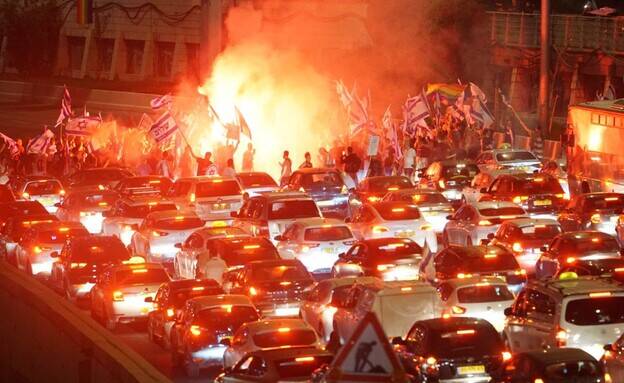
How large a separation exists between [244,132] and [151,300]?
21100mm

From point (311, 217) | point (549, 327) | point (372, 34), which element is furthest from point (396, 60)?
point (549, 327)

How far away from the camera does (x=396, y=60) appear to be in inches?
2355

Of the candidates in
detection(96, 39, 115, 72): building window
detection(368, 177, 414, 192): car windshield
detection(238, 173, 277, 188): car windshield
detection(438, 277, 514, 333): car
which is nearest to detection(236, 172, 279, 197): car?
detection(238, 173, 277, 188): car windshield

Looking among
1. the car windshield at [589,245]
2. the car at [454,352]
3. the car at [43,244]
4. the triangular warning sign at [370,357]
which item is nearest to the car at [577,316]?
the car at [454,352]

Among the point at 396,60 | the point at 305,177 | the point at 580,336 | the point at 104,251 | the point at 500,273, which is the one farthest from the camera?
the point at 396,60

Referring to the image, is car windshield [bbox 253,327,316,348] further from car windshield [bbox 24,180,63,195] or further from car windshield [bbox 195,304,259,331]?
car windshield [bbox 24,180,63,195]

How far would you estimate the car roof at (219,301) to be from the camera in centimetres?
2184

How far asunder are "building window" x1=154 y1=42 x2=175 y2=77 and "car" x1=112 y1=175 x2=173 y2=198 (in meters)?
38.5

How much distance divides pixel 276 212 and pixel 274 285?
291 inches

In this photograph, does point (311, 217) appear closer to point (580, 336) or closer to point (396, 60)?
point (580, 336)

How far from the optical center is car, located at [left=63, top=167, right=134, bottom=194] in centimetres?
4316

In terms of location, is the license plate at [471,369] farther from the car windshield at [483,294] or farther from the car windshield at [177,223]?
the car windshield at [177,223]

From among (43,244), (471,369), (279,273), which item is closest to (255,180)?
(43,244)

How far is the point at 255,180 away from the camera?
3894 centimetres
